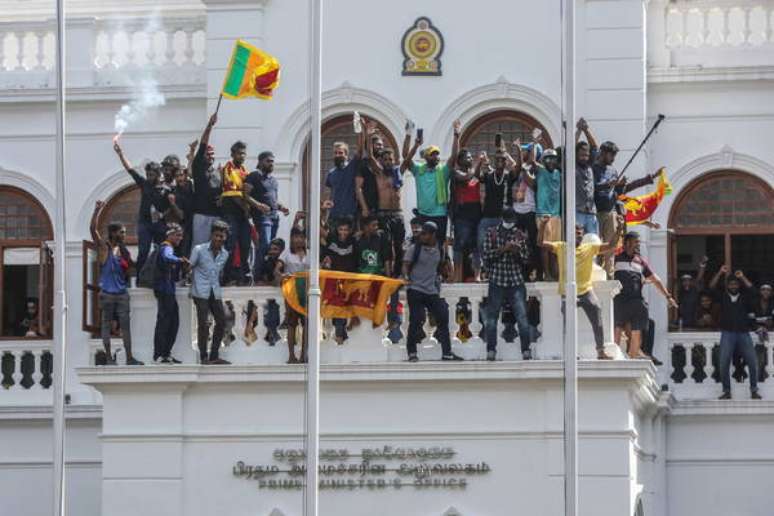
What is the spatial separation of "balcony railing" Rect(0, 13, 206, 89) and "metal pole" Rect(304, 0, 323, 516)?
306 inches

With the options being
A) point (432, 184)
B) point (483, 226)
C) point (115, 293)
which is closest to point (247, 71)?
point (432, 184)

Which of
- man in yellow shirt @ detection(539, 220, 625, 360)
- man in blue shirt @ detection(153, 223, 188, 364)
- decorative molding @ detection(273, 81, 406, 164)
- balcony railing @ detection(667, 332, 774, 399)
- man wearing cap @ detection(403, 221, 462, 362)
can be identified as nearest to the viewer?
man in yellow shirt @ detection(539, 220, 625, 360)

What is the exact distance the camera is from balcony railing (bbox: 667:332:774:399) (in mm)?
32750

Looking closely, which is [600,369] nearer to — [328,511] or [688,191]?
[328,511]

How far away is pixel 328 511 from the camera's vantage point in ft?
93.8

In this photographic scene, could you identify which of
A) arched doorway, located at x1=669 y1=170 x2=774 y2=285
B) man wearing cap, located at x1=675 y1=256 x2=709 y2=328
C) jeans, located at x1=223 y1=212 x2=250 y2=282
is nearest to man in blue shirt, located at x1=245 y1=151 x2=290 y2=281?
jeans, located at x1=223 y1=212 x2=250 y2=282

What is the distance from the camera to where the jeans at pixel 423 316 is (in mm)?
28266

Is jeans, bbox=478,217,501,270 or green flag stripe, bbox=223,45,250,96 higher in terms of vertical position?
green flag stripe, bbox=223,45,250,96

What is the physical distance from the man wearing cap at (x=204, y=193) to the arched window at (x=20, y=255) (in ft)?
21.6

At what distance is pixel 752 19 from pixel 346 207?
26.1 feet

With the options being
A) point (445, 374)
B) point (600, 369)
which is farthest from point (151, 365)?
point (600, 369)

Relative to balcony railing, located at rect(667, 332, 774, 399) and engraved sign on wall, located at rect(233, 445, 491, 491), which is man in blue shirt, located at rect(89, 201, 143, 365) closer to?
engraved sign on wall, located at rect(233, 445, 491, 491)

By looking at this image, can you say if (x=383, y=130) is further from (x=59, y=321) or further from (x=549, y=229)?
(x=59, y=321)

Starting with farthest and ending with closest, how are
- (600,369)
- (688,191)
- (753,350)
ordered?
(688,191) → (753,350) → (600,369)
